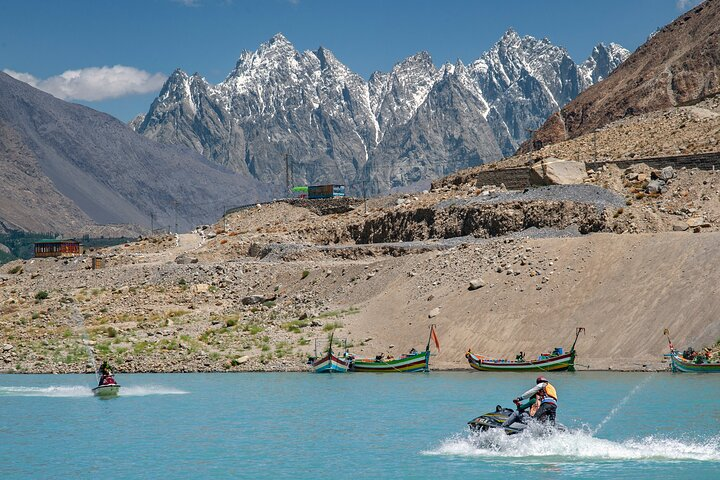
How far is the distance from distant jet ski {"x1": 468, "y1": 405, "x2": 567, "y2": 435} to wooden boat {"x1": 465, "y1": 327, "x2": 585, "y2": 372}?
20.6 metres

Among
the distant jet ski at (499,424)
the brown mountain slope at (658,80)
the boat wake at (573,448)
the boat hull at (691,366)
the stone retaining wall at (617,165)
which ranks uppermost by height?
the brown mountain slope at (658,80)

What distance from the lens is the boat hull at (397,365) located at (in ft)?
201

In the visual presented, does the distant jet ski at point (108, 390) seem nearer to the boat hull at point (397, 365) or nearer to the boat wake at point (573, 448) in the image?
the boat hull at point (397, 365)

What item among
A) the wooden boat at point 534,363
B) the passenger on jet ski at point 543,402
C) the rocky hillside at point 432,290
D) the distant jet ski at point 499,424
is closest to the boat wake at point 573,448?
the distant jet ski at point 499,424

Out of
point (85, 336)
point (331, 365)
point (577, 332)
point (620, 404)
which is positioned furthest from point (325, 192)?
point (620, 404)

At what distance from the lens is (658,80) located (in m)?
152

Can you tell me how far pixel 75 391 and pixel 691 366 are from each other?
30.4m

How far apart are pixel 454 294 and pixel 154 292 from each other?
90.5 feet

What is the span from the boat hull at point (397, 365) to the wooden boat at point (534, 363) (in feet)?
7.93

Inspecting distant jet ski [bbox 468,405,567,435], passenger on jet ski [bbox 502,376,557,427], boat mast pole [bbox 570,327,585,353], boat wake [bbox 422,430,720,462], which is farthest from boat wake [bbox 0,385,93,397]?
passenger on jet ski [bbox 502,376,557,427]

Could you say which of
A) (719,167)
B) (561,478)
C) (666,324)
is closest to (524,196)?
(719,167)

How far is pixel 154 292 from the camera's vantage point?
285ft

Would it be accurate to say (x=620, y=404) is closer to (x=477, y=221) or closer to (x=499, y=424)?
(x=499, y=424)

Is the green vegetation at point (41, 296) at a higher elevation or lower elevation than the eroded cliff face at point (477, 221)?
lower
